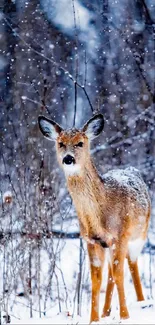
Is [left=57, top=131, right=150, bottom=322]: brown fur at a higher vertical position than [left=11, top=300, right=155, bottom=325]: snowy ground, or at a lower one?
higher

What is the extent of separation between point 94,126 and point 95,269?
127 cm

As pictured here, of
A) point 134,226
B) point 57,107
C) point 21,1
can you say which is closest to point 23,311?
point 134,226

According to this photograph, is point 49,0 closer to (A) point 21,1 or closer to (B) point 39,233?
(A) point 21,1

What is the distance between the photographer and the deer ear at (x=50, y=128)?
289 inches

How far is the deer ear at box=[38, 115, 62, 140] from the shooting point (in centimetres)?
734

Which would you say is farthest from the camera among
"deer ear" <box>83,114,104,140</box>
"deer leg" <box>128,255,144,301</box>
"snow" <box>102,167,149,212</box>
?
"deer leg" <box>128,255,144,301</box>

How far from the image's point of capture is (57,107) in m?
18.8

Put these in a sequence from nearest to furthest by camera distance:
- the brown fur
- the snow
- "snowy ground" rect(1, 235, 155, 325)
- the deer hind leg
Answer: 1. "snowy ground" rect(1, 235, 155, 325)
2. the brown fur
3. the deer hind leg
4. the snow

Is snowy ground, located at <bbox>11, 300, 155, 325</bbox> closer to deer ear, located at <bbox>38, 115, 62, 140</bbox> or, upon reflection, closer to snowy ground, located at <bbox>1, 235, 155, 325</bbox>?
snowy ground, located at <bbox>1, 235, 155, 325</bbox>

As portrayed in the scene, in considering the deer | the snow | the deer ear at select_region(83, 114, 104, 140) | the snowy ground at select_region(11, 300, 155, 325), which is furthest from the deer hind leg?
the deer ear at select_region(83, 114, 104, 140)

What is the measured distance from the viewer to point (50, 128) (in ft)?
24.3

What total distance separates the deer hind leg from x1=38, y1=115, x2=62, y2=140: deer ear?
1.05 m

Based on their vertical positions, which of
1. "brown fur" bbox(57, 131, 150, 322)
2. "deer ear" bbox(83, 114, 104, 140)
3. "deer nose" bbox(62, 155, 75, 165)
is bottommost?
"brown fur" bbox(57, 131, 150, 322)

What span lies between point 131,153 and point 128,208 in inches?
401
